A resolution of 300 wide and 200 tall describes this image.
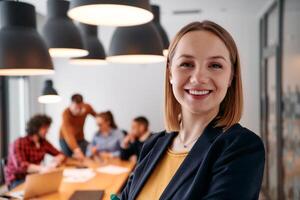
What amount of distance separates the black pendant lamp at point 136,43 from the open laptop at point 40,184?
1083 millimetres

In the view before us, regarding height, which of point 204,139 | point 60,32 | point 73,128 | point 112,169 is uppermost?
point 60,32

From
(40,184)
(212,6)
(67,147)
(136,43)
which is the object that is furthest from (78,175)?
(212,6)

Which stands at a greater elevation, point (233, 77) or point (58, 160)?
point (233, 77)

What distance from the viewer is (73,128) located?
15.2 feet

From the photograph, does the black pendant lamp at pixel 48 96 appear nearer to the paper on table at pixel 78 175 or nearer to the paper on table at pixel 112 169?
the paper on table at pixel 78 175

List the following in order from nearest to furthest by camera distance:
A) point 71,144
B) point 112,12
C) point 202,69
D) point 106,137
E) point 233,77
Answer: point 202,69 → point 233,77 → point 112,12 → point 71,144 → point 106,137

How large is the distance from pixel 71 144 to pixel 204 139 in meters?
3.46

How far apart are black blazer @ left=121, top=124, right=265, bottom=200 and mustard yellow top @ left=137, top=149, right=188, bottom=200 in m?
0.09

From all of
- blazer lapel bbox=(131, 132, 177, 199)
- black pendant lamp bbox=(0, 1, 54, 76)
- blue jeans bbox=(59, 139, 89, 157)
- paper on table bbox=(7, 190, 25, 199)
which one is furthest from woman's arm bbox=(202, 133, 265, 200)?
blue jeans bbox=(59, 139, 89, 157)

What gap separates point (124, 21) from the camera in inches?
60.2

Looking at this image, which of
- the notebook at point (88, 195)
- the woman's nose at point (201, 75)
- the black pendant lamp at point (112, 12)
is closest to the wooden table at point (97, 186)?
the notebook at point (88, 195)

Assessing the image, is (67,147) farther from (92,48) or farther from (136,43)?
(136,43)

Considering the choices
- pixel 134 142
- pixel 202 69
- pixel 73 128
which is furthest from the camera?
pixel 73 128

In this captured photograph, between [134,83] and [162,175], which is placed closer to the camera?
[162,175]
